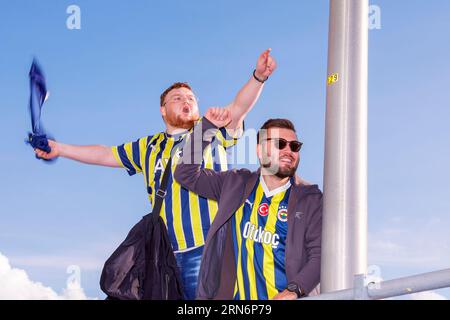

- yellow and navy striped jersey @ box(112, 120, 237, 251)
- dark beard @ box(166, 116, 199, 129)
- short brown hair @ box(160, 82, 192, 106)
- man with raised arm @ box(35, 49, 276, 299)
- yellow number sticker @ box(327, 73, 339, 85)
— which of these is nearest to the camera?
yellow number sticker @ box(327, 73, 339, 85)

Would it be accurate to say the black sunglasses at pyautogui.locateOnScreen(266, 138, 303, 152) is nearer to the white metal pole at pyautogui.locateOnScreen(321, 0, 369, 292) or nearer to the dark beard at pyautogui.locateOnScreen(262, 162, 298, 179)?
the dark beard at pyautogui.locateOnScreen(262, 162, 298, 179)

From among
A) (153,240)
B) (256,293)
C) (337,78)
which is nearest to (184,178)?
(153,240)

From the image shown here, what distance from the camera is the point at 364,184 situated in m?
3.03

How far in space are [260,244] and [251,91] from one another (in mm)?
1000

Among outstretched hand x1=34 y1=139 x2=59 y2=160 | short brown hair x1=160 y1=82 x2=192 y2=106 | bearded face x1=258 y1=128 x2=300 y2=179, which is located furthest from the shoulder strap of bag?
outstretched hand x1=34 y1=139 x2=59 y2=160

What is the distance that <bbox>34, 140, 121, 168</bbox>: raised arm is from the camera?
181 inches

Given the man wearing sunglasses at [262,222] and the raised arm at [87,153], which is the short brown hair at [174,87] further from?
the man wearing sunglasses at [262,222]

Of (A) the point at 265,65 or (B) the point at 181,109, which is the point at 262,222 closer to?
(A) the point at 265,65

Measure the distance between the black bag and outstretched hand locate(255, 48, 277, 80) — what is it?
1026 mm

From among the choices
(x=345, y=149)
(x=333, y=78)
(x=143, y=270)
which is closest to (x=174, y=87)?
(x=143, y=270)

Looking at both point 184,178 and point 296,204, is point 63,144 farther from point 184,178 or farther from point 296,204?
point 296,204

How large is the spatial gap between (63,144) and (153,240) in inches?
54.2

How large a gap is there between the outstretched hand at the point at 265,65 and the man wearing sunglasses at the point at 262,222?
1.12ft
